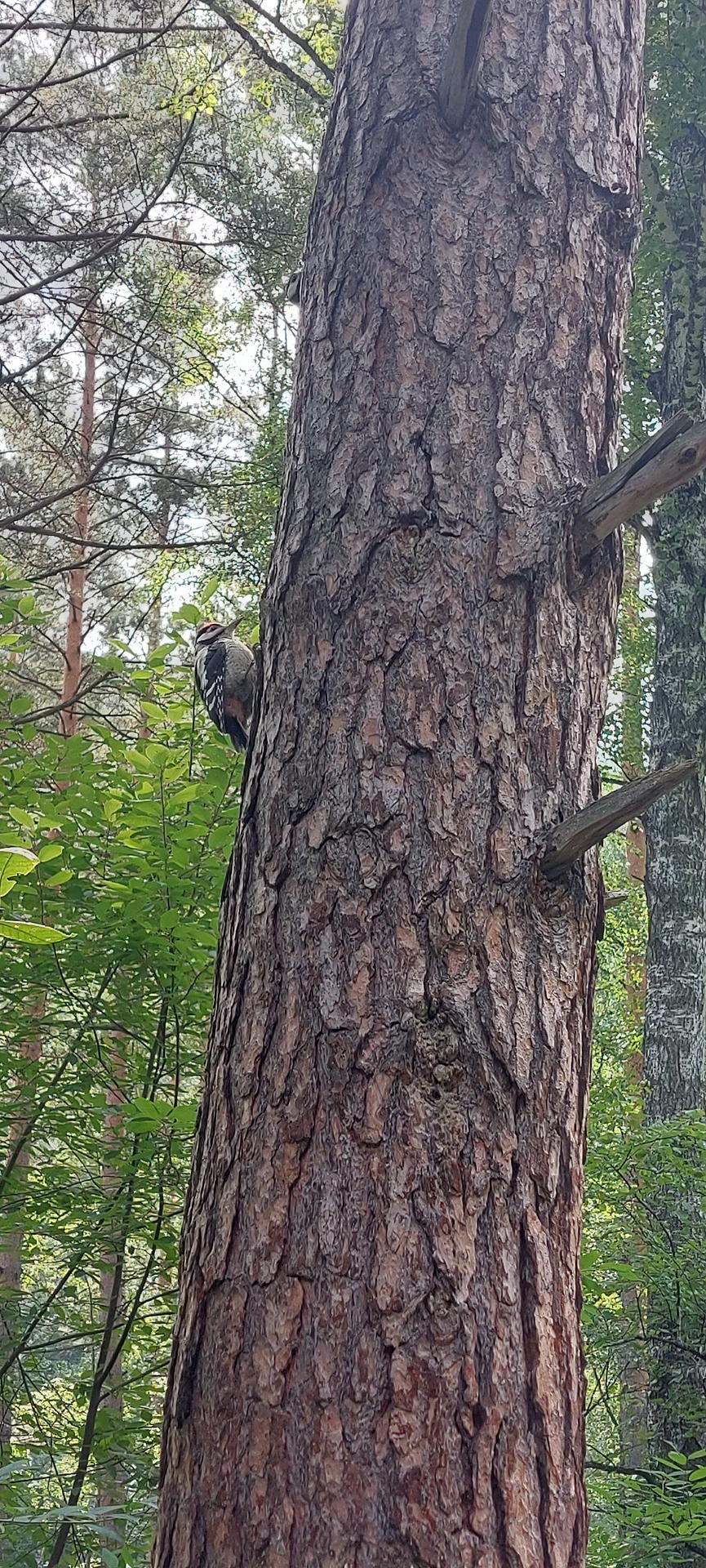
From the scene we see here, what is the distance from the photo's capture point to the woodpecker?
12.7ft

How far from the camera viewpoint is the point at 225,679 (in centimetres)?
430

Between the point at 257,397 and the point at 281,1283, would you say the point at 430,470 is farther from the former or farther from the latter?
the point at 257,397

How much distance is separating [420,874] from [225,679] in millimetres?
3110

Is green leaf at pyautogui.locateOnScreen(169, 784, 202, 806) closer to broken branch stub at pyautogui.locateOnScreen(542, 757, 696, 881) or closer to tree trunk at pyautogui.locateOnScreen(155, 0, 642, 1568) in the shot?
tree trunk at pyautogui.locateOnScreen(155, 0, 642, 1568)

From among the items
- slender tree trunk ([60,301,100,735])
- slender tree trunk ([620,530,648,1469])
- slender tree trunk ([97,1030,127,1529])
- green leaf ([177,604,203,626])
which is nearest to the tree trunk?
green leaf ([177,604,203,626])

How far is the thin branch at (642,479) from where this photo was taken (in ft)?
4.25

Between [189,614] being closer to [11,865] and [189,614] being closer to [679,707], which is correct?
[11,865]

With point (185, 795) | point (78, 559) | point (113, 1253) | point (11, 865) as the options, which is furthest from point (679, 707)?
point (11, 865)

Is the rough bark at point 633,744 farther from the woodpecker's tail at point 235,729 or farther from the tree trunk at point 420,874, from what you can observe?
the tree trunk at point 420,874

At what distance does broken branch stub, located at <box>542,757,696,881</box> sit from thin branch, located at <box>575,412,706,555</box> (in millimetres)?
341

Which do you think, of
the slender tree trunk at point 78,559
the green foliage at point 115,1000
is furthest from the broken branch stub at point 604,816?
the slender tree trunk at point 78,559

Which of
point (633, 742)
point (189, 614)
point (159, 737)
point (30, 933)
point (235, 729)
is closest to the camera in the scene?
point (30, 933)

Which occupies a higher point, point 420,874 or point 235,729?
point 235,729

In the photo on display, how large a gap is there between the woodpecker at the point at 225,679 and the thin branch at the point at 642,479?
7.28 ft
